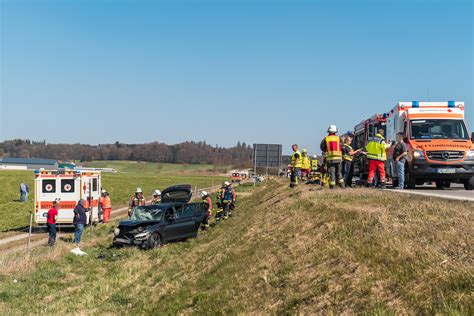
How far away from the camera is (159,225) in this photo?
52.3 ft

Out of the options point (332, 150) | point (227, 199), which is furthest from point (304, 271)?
point (227, 199)

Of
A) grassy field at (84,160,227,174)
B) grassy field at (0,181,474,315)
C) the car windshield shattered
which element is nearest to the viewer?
grassy field at (0,181,474,315)

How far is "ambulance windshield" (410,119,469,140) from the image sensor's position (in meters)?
16.1

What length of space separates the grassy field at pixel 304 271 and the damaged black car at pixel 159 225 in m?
1.39

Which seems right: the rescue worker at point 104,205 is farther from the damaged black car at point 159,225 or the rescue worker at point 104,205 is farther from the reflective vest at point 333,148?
the reflective vest at point 333,148

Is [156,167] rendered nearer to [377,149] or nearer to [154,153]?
[154,153]

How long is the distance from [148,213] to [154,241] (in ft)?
5.40

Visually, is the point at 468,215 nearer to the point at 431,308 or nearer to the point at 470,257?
the point at 470,257

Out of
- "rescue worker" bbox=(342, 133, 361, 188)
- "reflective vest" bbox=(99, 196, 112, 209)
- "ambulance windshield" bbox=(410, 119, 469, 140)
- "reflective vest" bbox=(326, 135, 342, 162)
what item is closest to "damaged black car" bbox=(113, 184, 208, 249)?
"rescue worker" bbox=(342, 133, 361, 188)

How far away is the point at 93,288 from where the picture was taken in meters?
10.9

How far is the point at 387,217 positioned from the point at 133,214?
1108 cm

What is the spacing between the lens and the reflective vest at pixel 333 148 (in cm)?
1423

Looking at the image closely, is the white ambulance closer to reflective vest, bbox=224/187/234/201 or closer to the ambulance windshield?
reflective vest, bbox=224/187/234/201

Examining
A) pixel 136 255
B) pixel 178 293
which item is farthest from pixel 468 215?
pixel 136 255
